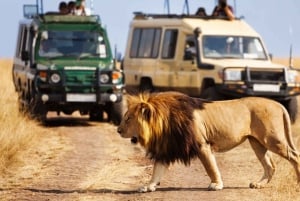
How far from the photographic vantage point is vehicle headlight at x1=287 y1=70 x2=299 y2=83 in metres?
20.9

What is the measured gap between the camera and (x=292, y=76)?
20.9 meters

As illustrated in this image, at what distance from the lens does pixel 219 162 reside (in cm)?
1424

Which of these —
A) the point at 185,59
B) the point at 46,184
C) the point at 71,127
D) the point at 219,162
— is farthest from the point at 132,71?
the point at 46,184

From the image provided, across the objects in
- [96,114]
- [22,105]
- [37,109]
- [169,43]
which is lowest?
[96,114]

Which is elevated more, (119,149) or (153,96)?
(153,96)

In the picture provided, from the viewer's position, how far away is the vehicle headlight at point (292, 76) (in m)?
20.9

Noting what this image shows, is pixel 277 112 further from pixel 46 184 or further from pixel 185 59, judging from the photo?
pixel 185 59

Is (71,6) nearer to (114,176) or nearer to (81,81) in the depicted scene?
(81,81)

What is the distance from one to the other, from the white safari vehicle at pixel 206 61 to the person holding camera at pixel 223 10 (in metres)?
0.21

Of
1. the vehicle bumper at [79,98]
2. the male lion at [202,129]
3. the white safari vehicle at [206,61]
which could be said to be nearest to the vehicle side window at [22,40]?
the vehicle bumper at [79,98]

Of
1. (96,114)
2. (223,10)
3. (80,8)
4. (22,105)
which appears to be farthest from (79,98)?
(223,10)

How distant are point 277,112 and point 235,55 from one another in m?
10.4

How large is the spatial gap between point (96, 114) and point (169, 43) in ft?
7.41

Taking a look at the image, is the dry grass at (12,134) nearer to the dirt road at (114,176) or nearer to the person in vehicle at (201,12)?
the dirt road at (114,176)
